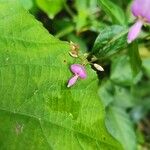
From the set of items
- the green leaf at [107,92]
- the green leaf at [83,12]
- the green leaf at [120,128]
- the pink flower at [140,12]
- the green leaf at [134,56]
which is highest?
the pink flower at [140,12]

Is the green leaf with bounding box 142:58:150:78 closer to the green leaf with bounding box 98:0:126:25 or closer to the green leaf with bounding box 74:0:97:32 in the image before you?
the green leaf with bounding box 74:0:97:32

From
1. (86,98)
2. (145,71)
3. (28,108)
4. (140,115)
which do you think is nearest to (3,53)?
(28,108)

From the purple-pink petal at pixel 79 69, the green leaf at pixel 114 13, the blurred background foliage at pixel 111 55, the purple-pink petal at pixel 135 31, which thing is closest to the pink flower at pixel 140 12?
the purple-pink petal at pixel 135 31

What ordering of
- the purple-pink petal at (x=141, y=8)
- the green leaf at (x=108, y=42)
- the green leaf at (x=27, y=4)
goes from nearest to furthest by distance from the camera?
the purple-pink petal at (x=141, y=8) < the green leaf at (x=108, y=42) < the green leaf at (x=27, y=4)

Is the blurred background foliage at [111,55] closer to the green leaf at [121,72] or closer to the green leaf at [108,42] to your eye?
the green leaf at [121,72]

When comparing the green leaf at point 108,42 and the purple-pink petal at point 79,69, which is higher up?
the purple-pink petal at point 79,69
